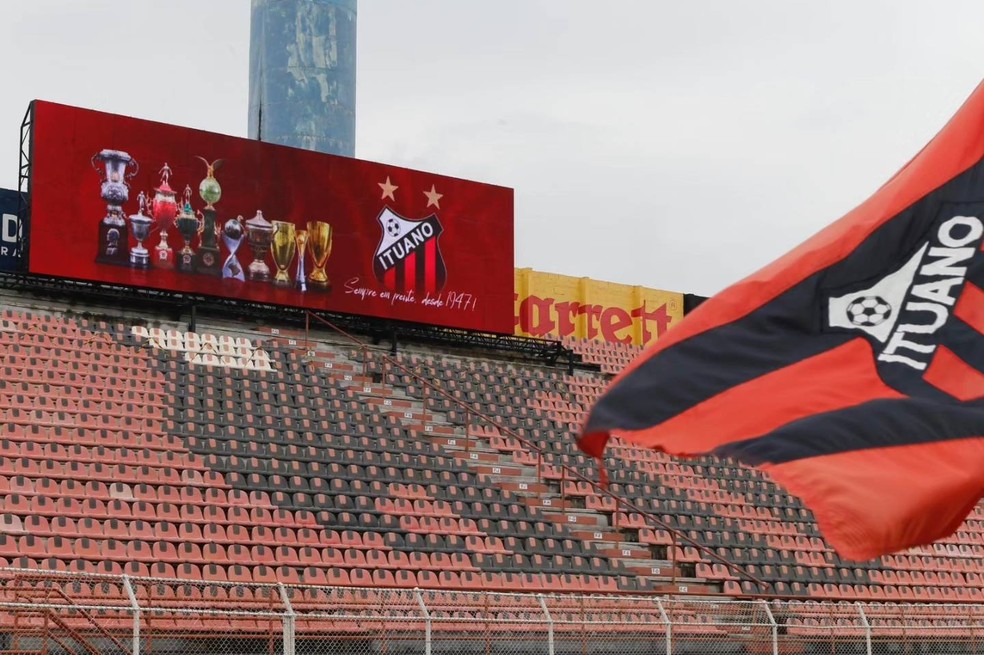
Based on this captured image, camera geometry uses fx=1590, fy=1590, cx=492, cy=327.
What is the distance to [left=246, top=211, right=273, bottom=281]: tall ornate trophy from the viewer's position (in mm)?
28812

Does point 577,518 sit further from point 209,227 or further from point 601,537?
point 209,227

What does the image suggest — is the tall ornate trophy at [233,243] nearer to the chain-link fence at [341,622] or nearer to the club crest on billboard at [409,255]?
the club crest on billboard at [409,255]

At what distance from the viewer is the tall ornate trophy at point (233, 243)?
28.5 m

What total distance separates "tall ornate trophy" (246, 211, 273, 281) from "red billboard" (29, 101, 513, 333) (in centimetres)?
3

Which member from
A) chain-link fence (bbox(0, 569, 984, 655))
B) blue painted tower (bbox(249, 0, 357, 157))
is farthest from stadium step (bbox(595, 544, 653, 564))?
blue painted tower (bbox(249, 0, 357, 157))

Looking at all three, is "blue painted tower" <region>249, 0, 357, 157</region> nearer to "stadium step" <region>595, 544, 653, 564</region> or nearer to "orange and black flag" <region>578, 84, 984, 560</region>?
"stadium step" <region>595, 544, 653, 564</region>

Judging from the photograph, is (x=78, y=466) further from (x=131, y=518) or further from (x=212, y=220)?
(x=212, y=220)

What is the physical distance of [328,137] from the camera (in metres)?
39.8

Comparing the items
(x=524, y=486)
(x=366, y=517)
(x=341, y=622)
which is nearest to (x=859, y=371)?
(x=341, y=622)

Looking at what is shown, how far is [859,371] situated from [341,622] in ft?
41.4

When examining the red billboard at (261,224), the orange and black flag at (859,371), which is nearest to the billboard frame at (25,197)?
the red billboard at (261,224)

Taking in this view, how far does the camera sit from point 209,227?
28422 millimetres

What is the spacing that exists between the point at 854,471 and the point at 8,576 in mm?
13875

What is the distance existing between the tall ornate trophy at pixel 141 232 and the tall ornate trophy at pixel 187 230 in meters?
0.56
